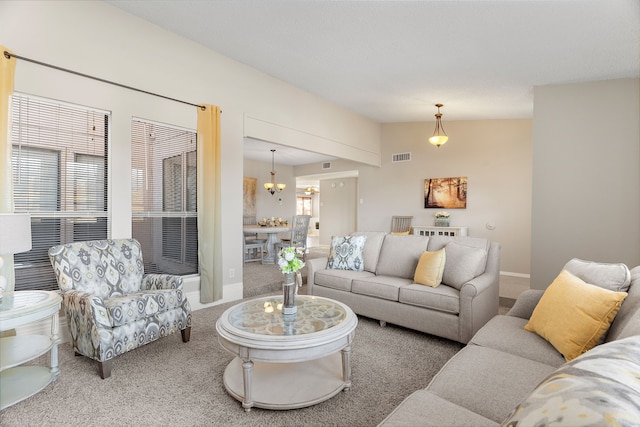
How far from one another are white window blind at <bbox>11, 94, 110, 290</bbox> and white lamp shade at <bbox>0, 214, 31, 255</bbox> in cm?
87

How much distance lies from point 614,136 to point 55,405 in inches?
236

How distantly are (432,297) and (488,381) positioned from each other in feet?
4.90

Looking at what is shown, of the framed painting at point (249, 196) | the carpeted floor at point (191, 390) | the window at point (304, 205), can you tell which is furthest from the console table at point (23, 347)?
the window at point (304, 205)

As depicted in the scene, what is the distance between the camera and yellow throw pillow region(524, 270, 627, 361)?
1538 mm

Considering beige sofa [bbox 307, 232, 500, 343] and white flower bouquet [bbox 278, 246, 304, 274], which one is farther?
beige sofa [bbox 307, 232, 500, 343]

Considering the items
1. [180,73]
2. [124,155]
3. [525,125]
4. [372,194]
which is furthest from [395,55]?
[372,194]

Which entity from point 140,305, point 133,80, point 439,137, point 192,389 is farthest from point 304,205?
point 192,389

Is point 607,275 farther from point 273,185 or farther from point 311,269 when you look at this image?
point 273,185

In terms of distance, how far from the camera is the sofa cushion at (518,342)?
5.35ft

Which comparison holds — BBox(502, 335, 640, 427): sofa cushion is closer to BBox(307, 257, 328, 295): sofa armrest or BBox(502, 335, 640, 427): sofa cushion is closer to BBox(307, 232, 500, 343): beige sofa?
BBox(307, 232, 500, 343): beige sofa

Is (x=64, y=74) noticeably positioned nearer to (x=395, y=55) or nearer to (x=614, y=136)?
(x=395, y=55)

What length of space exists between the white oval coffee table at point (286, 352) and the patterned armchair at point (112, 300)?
2.23ft

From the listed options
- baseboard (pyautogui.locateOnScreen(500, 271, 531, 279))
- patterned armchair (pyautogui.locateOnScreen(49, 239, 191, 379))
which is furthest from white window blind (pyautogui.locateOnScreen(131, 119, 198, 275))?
baseboard (pyautogui.locateOnScreen(500, 271, 531, 279))

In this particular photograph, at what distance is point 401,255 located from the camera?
11.8 feet
